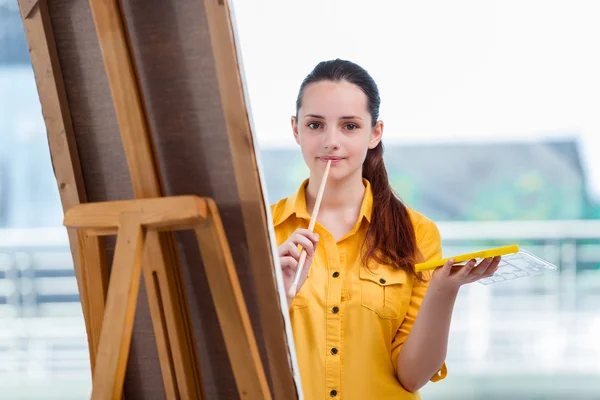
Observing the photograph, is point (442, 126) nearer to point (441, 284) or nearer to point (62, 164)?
point (441, 284)

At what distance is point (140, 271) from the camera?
1061mm

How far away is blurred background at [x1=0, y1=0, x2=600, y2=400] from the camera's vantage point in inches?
180

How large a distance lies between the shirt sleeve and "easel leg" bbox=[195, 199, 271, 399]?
615 millimetres

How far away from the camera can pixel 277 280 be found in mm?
1101

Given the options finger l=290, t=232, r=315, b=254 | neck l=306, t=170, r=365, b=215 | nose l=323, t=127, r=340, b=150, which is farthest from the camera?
neck l=306, t=170, r=365, b=215

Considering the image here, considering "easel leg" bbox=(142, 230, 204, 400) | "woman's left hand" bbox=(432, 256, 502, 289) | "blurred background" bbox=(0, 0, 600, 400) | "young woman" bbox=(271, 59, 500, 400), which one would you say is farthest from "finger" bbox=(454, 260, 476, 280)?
"blurred background" bbox=(0, 0, 600, 400)

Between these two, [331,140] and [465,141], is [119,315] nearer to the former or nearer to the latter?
[331,140]

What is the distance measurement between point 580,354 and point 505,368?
48cm

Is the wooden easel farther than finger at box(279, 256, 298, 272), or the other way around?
finger at box(279, 256, 298, 272)

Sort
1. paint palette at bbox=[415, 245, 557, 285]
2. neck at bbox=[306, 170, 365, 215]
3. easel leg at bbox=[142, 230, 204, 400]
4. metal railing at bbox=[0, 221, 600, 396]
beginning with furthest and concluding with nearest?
metal railing at bbox=[0, 221, 600, 396] < neck at bbox=[306, 170, 365, 215] < paint palette at bbox=[415, 245, 557, 285] < easel leg at bbox=[142, 230, 204, 400]

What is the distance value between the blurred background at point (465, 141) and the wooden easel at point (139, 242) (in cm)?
334

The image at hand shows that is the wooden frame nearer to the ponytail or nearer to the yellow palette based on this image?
the yellow palette

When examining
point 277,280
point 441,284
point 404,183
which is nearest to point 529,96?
point 404,183

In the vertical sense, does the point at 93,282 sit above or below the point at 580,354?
above
